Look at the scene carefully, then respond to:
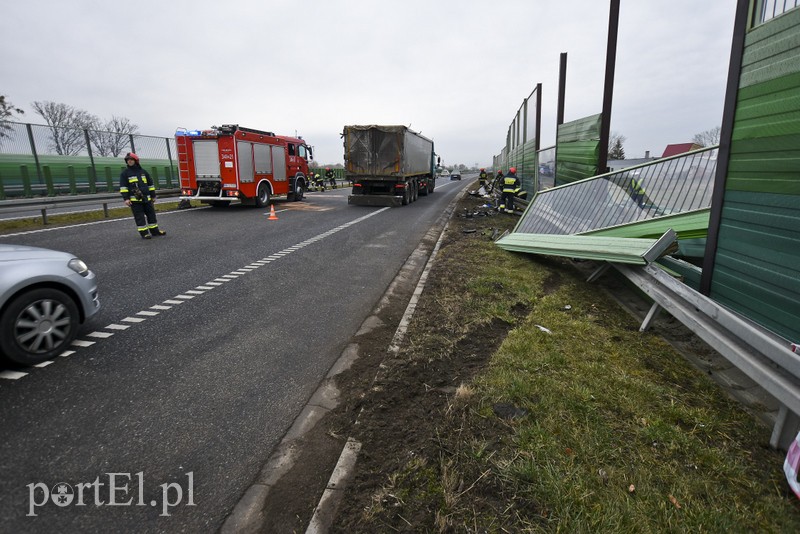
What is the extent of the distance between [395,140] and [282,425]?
16.5m

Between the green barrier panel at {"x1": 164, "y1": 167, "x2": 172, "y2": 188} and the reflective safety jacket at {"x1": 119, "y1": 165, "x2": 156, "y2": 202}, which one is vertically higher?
the green barrier panel at {"x1": 164, "y1": 167, "x2": 172, "y2": 188}

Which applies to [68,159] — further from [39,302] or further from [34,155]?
[39,302]

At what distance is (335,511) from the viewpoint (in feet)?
6.64

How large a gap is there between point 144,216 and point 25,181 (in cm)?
1549

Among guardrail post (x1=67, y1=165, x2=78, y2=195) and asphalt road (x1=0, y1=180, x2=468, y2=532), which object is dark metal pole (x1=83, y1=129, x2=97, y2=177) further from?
asphalt road (x1=0, y1=180, x2=468, y2=532)

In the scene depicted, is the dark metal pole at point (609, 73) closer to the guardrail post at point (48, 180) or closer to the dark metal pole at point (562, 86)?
the dark metal pole at point (562, 86)

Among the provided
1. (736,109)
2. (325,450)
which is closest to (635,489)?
(325,450)

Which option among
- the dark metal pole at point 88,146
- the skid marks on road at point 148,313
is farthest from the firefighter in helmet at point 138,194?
→ the dark metal pole at point 88,146

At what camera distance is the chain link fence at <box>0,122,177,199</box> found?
19078 millimetres

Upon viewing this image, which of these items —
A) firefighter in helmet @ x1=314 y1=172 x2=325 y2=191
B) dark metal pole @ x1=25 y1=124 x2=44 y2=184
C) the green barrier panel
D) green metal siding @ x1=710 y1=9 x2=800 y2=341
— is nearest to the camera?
green metal siding @ x1=710 y1=9 x2=800 y2=341

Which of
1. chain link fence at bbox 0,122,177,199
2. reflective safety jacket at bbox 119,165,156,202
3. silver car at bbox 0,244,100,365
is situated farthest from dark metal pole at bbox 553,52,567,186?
chain link fence at bbox 0,122,177,199

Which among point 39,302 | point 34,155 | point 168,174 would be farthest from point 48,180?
point 39,302

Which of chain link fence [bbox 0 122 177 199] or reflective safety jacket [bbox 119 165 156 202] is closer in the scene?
reflective safety jacket [bbox 119 165 156 202]

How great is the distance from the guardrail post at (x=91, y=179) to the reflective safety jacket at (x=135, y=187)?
1652cm
